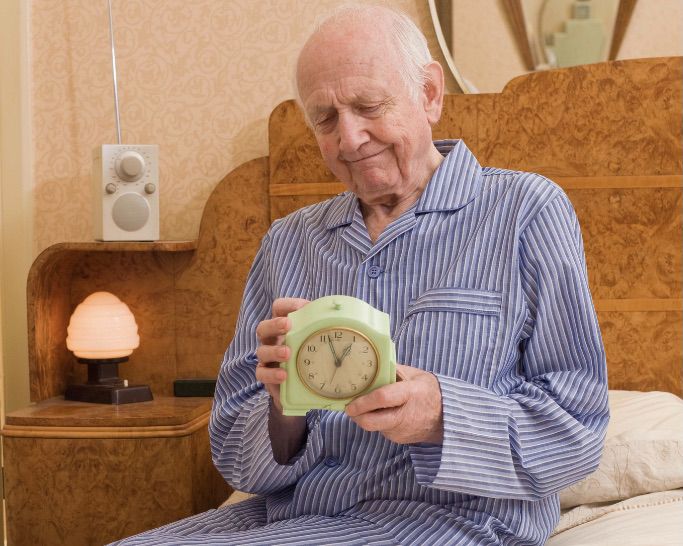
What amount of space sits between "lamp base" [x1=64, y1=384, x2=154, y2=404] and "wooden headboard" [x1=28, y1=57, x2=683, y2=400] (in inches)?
4.3

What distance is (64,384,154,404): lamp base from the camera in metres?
2.15

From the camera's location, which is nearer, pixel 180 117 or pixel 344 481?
pixel 344 481

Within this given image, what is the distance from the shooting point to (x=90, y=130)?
8.11 ft

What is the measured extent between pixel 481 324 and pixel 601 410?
196mm

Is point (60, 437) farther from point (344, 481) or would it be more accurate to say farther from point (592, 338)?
point (592, 338)

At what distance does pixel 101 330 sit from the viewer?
2.17m

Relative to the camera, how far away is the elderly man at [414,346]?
110 centimetres

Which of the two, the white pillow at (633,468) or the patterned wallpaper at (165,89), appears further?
the patterned wallpaper at (165,89)

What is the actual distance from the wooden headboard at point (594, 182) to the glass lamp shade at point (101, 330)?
127mm

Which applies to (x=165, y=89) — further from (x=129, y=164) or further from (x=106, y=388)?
(x=106, y=388)

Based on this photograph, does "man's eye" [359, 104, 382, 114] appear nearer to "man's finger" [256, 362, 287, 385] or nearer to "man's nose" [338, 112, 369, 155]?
"man's nose" [338, 112, 369, 155]

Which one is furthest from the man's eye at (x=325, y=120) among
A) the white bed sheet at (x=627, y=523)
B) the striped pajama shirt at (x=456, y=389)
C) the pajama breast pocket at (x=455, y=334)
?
the white bed sheet at (x=627, y=523)

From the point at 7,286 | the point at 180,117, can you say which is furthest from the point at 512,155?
the point at 7,286

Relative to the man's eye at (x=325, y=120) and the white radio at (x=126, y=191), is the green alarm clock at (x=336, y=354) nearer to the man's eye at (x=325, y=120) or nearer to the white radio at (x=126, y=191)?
the man's eye at (x=325, y=120)
